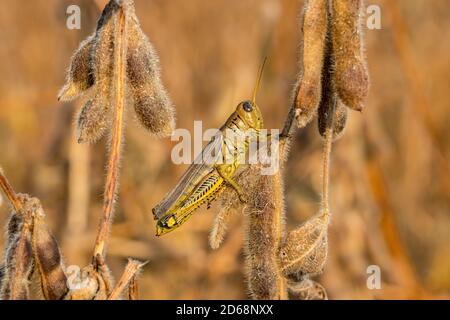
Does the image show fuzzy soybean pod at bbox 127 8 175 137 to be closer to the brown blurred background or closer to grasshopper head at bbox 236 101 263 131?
grasshopper head at bbox 236 101 263 131

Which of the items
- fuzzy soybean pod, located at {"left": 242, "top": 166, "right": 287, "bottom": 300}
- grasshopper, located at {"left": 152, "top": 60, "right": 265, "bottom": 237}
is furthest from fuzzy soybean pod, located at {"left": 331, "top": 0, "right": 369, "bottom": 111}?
grasshopper, located at {"left": 152, "top": 60, "right": 265, "bottom": 237}

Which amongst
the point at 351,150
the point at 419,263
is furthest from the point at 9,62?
the point at 419,263

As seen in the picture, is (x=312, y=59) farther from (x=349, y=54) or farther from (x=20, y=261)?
(x=20, y=261)

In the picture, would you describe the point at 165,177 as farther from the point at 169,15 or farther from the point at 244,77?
the point at 169,15

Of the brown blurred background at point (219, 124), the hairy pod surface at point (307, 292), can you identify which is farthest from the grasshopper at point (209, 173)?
the brown blurred background at point (219, 124)

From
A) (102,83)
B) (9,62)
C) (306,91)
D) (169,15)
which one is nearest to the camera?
(306,91)
